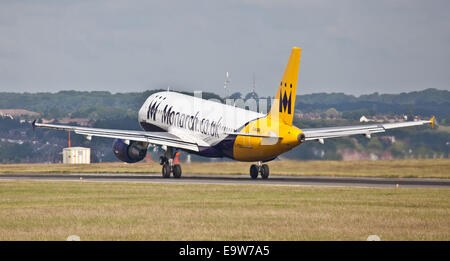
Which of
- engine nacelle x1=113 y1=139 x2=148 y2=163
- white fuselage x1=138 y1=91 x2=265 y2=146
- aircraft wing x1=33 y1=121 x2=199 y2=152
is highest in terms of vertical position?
white fuselage x1=138 y1=91 x2=265 y2=146

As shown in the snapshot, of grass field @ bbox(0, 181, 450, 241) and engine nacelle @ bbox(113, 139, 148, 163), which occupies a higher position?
engine nacelle @ bbox(113, 139, 148, 163)

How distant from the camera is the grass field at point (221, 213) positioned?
31.3 metres

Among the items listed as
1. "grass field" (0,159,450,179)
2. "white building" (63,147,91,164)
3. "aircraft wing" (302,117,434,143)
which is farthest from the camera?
→ "white building" (63,147,91,164)

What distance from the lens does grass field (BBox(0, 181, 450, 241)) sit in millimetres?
31297

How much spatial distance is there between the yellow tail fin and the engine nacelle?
15401mm

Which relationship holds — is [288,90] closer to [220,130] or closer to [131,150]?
[220,130]

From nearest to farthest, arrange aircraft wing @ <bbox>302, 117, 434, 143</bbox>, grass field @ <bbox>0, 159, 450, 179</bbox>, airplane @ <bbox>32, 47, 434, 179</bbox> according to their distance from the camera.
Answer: airplane @ <bbox>32, 47, 434, 179</bbox> < aircraft wing @ <bbox>302, 117, 434, 143</bbox> < grass field @ <bbox>0, 159, 450, 179</bbox>

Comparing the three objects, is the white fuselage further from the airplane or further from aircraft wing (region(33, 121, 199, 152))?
aircraft wing (region(33, 121, 199, 152))

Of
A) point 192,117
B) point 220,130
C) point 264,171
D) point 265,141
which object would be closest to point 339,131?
point 264,171

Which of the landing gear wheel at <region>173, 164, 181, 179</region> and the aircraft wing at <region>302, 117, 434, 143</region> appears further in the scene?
the landing gear wheel at <region>173, 164, 181, 179</region>

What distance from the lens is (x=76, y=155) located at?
106625 millimetres

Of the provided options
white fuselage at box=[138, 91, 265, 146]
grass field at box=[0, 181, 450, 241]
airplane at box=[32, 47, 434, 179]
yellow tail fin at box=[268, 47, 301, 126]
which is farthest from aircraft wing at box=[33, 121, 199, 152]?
grass field at box=[0, 181, 450, 241]

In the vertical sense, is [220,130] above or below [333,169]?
above

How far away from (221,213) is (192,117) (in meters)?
30.8
